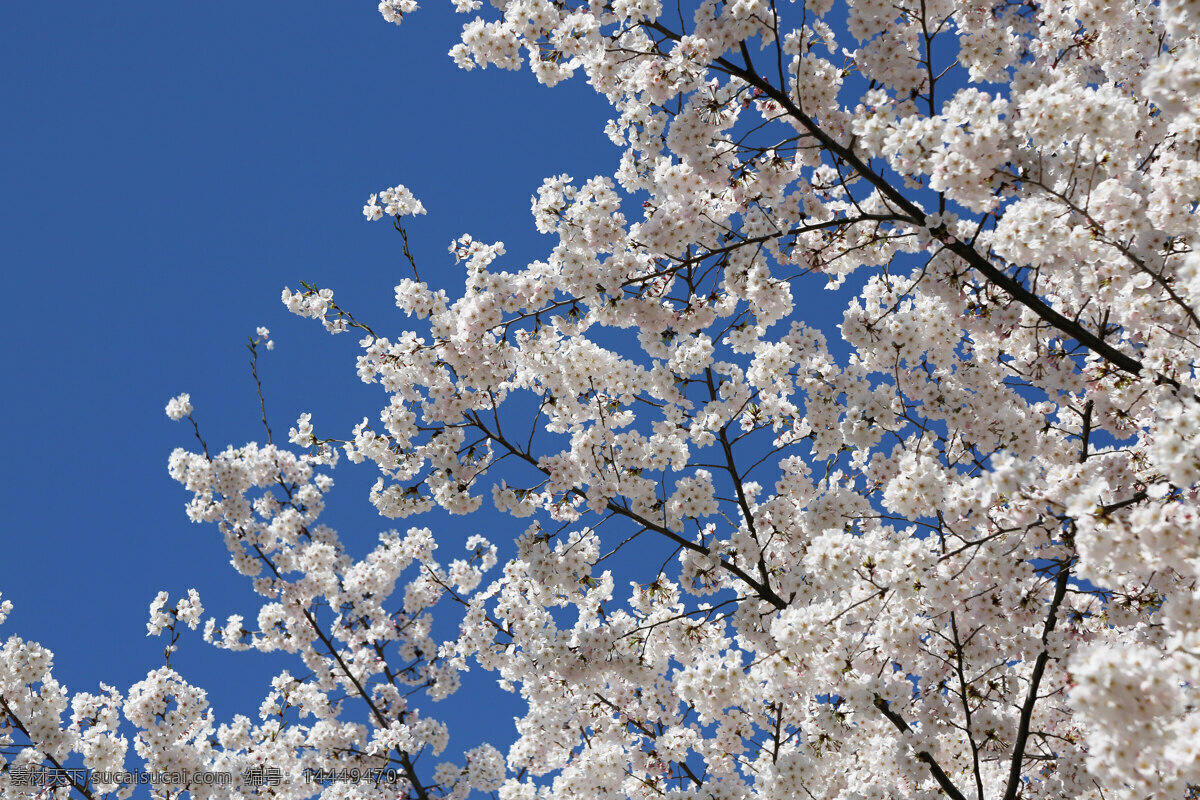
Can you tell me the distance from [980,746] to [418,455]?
5817 millimetres

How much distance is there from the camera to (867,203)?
7.55m

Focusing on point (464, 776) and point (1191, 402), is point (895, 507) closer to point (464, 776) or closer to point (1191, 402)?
point (1191, 402)

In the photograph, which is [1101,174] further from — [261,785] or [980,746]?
[261,785]

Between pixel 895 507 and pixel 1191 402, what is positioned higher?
pixel 895 507

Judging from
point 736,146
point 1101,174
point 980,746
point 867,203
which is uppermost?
point 867,203

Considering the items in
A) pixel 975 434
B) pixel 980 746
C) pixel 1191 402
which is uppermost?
pixel 975 434

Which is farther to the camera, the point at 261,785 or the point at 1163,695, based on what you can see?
the point at 261,785

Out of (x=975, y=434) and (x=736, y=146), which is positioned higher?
(x=736, y=146)

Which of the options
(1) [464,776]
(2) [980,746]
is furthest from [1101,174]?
(1) [464,776]

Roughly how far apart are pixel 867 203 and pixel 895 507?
3260 millimetres

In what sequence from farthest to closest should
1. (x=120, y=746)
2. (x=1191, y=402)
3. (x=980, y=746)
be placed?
(x=120, y=746)
(x=980, y=746)
(x=1191, y=402)

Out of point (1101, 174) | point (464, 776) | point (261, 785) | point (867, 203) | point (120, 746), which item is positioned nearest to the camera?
point (1101, 174)

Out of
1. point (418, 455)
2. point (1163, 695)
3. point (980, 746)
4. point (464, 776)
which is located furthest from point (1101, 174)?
point (464, 776)

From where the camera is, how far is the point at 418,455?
25.5 feet
